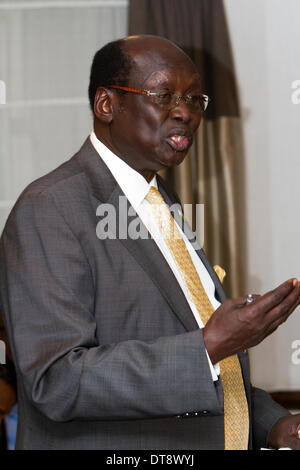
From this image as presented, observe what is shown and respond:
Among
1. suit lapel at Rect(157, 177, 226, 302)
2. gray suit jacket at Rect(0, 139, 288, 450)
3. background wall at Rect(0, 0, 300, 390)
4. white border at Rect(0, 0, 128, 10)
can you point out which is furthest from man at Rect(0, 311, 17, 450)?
white border at Rect(0, 0, 128, 10)

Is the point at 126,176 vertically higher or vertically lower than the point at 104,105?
lower

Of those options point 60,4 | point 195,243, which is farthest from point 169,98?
point 60,4

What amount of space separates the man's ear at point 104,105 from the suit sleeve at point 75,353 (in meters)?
0.36

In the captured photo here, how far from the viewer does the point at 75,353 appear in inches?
47.3

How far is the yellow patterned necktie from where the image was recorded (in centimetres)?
143

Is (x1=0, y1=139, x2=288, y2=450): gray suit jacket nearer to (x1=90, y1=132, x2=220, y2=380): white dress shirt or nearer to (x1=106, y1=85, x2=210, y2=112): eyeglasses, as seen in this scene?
(x1=90, y1=132, x2=220, y2=380): white dress shirt

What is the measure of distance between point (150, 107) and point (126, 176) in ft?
0.53

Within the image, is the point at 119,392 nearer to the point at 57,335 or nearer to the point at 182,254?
the point at 57,335

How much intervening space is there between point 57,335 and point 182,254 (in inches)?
15.5

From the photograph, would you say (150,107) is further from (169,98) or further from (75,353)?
(75,353)

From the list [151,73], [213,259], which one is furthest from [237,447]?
[213,259]

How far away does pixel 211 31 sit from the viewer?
122 inches

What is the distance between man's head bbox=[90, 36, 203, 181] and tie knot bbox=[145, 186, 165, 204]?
0.06m

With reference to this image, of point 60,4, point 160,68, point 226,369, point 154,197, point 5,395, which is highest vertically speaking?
point 60,4
